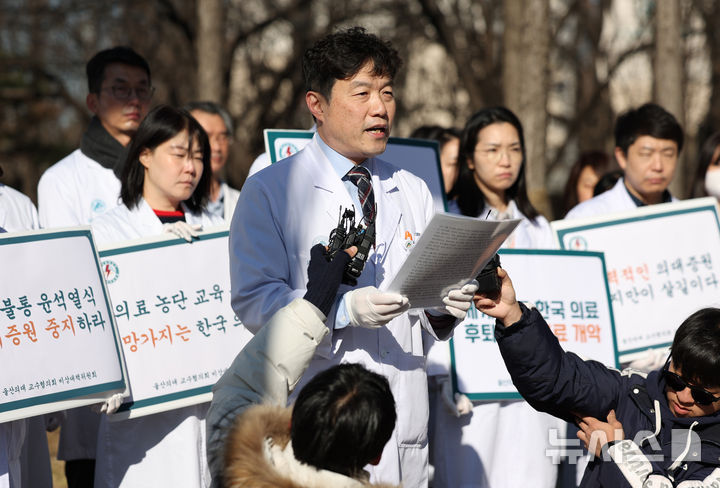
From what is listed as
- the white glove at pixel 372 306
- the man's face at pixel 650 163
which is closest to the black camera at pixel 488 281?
the white glove at pixel 372 306

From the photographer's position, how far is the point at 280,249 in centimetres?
368

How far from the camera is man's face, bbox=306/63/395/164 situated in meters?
3.74

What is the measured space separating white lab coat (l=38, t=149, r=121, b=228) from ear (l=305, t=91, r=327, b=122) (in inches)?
88.0

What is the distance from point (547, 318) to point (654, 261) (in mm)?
939

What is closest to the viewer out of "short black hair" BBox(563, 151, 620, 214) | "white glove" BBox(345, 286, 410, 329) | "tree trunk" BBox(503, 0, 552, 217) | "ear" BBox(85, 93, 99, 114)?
"white glove" BBox(345, 286, 410, 329)

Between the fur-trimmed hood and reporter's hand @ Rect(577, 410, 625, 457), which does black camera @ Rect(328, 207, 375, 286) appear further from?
reporter's hand @ Rect(577, 410, 625, 457)

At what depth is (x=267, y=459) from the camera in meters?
2.62

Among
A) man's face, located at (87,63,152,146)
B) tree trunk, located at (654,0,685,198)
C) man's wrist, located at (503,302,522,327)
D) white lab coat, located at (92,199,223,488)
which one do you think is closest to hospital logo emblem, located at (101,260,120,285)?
white lab coat, located at (92,199,223,488)

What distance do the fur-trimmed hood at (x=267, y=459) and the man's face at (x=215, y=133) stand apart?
4.43m

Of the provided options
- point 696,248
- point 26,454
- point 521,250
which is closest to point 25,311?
point 26,454

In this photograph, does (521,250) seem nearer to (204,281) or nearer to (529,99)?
(204,281)

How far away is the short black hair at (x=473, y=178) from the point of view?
5.90 metres

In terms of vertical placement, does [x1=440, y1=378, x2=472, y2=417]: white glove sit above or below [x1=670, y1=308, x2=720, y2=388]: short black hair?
below

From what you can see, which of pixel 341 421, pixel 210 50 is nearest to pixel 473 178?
pixel 341 421
